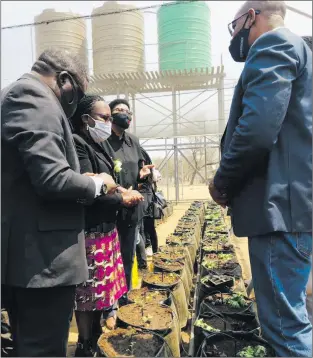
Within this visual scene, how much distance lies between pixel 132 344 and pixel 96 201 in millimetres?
856

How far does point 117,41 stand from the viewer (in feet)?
29.5

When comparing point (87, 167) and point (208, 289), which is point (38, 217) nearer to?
point (87, 167)

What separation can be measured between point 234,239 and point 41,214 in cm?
568

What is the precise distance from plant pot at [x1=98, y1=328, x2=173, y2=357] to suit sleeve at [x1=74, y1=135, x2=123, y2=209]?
0.78m

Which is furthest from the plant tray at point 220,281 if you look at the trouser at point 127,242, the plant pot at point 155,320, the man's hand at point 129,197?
the man's hand at point 129,197

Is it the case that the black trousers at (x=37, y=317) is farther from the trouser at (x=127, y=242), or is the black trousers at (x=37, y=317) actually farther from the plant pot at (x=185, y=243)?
the plant pot at (x=185, y=243)

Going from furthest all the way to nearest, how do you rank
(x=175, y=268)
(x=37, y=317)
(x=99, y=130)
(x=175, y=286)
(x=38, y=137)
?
(x=175, y=268) → (x=175, y=286) → (x=99, y=130) → (x=37, y=317) → (x=38, y=137)

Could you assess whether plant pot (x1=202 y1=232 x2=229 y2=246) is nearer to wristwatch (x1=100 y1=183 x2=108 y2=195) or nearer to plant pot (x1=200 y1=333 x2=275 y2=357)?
plant pot (x1=200 y1=333 x2=275 y2=357)

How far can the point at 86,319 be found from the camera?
2084mm

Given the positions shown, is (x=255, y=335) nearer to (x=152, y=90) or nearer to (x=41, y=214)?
(x=41, y=214)

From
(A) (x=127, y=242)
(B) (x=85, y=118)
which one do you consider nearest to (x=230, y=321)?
(A) (x=127, y=242)

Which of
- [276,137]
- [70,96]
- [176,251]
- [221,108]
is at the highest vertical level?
[221,108]

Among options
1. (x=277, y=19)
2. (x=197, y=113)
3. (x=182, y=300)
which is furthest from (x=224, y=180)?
(x=197, y=113)

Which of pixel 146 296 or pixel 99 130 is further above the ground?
pixel 99 130
